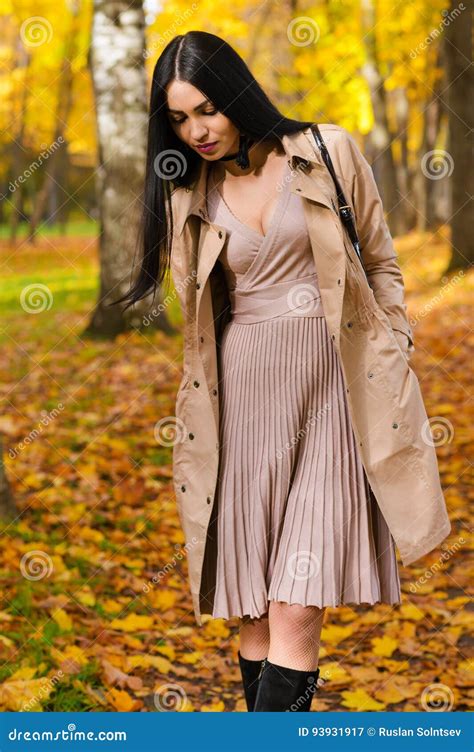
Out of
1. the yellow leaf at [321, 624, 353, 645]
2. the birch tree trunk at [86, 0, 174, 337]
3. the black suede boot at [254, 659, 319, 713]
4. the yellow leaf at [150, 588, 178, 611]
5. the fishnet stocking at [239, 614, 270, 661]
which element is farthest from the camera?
the birch tree trunk at [86, 0, 174, 337]

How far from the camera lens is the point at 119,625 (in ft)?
13.3

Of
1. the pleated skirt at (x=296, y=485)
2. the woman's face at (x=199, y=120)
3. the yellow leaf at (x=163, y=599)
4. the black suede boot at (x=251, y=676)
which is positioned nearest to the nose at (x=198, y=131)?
the woman's face at (x=199, y=120)

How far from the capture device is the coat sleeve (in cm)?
264

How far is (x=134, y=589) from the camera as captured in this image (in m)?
4.41

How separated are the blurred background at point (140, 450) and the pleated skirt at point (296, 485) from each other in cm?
109

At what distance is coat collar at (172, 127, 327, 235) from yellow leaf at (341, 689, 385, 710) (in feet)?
6.18

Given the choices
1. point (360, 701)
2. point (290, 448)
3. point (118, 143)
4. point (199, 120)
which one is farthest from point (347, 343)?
point (118, 143)

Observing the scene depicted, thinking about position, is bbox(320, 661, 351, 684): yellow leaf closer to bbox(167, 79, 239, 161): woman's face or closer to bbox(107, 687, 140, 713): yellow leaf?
bbox(107, 687, 140, 713): yellow leaf

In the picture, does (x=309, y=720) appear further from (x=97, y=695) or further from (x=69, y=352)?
(x=69, y=352)

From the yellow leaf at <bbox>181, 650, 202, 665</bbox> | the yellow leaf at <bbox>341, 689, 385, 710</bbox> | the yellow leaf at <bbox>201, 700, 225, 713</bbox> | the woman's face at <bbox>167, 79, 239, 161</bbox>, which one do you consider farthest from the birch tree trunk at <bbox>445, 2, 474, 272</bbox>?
the woman's face at <bbox>167, 79, 239, 161</bbox>

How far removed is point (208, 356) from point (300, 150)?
64 centimetres

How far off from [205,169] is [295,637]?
53.5 inches

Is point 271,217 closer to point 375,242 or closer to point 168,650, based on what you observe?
point 375,242

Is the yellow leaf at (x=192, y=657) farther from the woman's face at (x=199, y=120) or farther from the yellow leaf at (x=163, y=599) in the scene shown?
the woman's face at (x=199, y=120)
